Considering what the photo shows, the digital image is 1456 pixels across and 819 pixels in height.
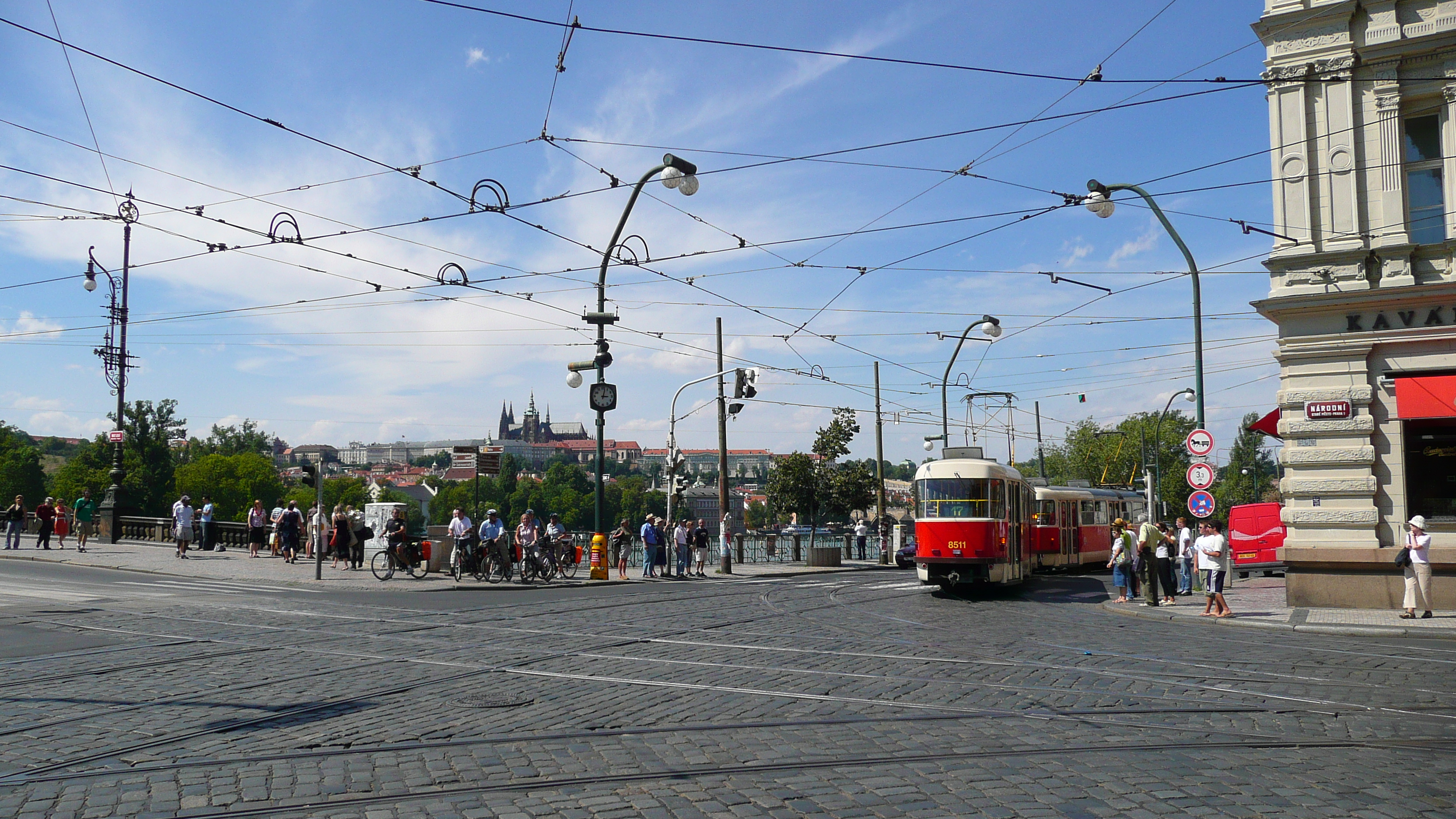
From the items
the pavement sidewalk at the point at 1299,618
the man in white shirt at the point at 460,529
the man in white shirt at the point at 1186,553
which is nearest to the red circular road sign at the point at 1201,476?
the man in white shirt at the point at 1186,553

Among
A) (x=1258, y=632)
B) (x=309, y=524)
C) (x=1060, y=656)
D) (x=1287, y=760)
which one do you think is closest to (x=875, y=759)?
(x=1287, y=760)

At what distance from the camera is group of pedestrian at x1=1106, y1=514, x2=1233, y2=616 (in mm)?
17234

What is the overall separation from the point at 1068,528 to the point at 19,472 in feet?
336

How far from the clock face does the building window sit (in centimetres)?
1593

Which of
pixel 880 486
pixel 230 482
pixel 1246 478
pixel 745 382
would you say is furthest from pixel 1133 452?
pixel 230 482

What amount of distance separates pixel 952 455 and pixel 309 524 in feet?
63.0

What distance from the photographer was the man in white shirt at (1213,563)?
17.1 m

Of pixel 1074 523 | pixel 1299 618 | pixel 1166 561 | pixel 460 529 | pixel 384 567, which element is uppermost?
pixel 460 529

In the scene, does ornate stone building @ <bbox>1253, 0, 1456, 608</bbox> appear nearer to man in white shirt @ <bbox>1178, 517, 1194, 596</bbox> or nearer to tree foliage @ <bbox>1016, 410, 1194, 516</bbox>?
man in white shirt @ <bbox>1178, 517, 1194, 596</bbox>

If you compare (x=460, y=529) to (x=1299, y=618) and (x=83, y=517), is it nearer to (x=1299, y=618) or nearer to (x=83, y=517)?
(x=83, y=517)

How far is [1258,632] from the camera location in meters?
15.4

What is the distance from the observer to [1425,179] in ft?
60.0

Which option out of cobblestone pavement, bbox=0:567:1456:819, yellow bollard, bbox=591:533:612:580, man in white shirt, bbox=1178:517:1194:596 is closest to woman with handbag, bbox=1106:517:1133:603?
man in white shirt, bbox=1178:517:1194:596

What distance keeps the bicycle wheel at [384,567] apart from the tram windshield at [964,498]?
39.1ft
